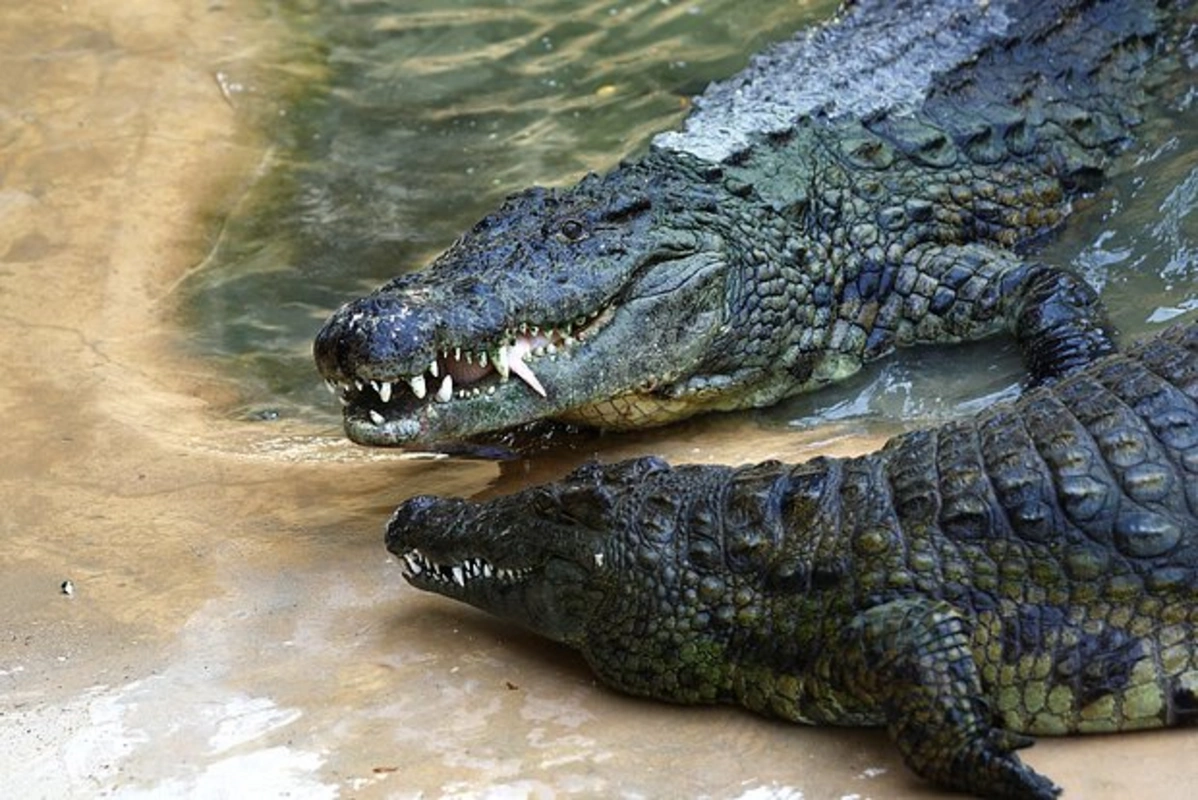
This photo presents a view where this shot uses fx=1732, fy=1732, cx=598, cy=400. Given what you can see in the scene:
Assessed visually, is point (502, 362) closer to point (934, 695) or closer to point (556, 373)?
point (556, 373)

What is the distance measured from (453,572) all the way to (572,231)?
66.2 inches

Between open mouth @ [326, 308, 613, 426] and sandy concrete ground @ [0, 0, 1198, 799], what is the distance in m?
0.37

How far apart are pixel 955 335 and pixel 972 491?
2.44 meters

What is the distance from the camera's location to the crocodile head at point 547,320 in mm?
5199

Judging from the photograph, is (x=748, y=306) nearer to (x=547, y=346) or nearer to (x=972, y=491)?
(x=547, y=346)

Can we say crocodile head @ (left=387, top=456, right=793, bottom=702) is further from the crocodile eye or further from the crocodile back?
the crocodile eye

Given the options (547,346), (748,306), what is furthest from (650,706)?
(748,306)

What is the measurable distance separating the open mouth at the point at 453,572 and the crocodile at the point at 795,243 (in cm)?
64

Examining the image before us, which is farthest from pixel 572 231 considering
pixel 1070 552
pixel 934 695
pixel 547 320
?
pixel 934 695

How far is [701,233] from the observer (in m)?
6.26

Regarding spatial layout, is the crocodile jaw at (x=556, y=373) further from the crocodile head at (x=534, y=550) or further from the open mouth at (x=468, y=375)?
the crocodile head at (x=534, y=550)

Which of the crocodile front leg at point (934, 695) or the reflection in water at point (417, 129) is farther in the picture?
the reflection in water at point (417, 129)

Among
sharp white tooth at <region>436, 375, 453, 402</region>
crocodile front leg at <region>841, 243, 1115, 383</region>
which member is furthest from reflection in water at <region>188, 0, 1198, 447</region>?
Result: sharp white tooth at <region>436, 375, 453, 402</region>

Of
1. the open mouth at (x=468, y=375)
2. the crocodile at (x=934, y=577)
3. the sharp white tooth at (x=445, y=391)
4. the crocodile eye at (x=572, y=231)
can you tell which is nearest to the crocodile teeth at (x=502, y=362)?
the open mouth at (x=468, y=375)
